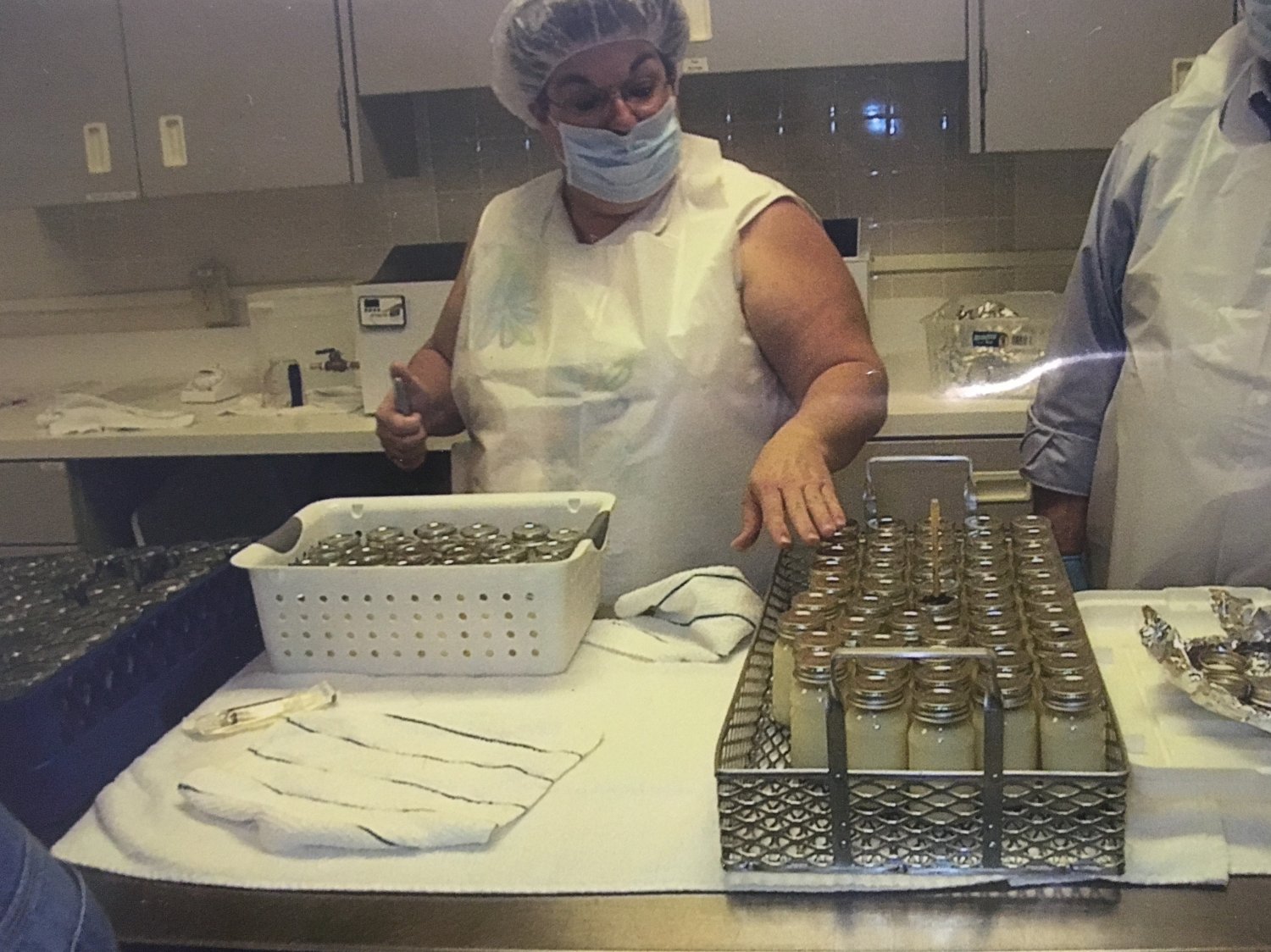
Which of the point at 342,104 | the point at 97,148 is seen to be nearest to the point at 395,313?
the point at 342,104

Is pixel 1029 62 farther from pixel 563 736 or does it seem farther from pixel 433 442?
pixel 563 736

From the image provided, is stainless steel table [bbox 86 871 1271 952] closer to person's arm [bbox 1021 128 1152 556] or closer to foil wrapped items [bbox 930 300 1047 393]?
person's arm [bbox 1021 128 1152 556]

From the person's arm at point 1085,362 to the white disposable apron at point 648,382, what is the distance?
25 cm

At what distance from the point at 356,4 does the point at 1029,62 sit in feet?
2.78

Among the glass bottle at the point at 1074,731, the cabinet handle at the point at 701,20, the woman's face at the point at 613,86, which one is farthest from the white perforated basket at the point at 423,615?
the cabinet handle at the point at 701,20

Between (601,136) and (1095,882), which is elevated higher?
(601,136)

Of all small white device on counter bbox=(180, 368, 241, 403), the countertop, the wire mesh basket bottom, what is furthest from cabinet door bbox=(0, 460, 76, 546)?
the wire mesh basket bottom

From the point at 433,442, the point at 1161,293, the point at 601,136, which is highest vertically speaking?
the point at 601,136

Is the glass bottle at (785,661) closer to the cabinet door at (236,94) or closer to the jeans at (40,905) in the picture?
the jeans at (40,905)

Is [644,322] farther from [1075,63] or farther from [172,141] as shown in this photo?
[172,141]

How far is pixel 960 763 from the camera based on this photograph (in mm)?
601

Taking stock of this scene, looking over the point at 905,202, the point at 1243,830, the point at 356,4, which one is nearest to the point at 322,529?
the point at 1243,830

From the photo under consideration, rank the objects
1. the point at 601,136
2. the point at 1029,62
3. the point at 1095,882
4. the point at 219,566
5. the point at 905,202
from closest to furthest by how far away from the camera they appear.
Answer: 1. the point at 1095,882
2. the point at 219,566
3. the point at 601,136
4. the point at 1029,62
5. the point at 905,202

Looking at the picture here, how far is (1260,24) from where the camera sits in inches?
36.8
